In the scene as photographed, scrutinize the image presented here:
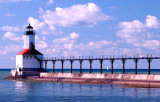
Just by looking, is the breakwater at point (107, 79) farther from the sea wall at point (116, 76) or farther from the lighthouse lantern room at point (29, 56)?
the lighthouse lantern room at point (29, 56)

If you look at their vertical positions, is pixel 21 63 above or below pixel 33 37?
below

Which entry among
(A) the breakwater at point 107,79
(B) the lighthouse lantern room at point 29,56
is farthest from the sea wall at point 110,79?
(B) the lighthouse lantern room at point 29,56

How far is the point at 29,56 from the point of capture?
333ft

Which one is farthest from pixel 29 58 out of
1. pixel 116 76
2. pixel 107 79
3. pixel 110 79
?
pixel 110 79

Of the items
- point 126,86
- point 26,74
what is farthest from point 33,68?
point 126,86

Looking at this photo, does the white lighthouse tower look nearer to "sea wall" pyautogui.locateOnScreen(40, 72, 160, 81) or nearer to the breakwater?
the breakwater

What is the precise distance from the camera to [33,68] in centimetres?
10262

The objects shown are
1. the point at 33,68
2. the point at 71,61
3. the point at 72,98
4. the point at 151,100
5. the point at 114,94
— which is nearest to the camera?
the point at 151,100

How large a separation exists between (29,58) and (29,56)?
58cm

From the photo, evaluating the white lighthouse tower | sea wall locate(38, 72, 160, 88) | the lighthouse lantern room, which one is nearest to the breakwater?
sea wall locate(38, 72, 160, 88)

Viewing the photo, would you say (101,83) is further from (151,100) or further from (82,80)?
(151,100)

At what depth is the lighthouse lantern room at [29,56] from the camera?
10131 cm

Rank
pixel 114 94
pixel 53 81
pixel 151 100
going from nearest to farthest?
pixel 151 100
pixel 114 94
pixel 53 81

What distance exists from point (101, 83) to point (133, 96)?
975 inches
